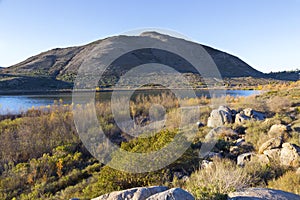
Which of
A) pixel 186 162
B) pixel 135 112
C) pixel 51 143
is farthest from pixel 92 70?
pixel 186 162

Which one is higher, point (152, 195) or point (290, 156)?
point (152, 195)

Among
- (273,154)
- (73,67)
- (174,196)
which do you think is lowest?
(273,154)

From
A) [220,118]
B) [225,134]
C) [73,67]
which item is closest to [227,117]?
[220,118]

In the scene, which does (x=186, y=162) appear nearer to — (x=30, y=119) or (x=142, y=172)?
(x=142, y=172)

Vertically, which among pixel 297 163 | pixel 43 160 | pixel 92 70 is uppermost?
pixel 92 70

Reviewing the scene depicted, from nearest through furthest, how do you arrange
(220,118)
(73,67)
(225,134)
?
(225,134)
(220,118)
(73,67)

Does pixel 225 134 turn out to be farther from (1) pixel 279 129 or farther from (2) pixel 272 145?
(2) pixel 272 145

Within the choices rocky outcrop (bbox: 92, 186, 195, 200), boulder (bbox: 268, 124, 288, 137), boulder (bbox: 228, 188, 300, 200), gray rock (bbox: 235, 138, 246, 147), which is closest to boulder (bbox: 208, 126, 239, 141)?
gray rock (bbox: 235, 138, 246, 147)
